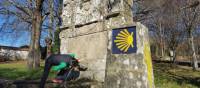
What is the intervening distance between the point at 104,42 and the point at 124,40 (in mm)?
1114

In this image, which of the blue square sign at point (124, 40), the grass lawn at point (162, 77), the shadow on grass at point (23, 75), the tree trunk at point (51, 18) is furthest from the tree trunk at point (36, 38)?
the blue square sign at point (124, 40)

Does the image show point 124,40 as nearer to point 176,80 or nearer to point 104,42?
point 104,42

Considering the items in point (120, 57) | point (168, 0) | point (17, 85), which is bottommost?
Result: point (17, 85)

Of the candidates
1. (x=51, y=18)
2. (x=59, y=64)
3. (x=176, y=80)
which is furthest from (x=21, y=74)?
(x=51, y=18)

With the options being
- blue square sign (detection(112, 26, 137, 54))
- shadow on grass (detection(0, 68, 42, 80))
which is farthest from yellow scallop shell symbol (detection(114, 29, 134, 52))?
shadow on grass (detection(0, 68, 42, 80))

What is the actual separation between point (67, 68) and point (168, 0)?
11.4 m

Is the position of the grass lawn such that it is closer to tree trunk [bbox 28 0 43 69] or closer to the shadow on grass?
the shadow on grass

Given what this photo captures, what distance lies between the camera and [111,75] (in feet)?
13.4

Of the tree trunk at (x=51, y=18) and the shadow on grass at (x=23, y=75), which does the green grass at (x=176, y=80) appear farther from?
the tree trunk at (x=51, y=18)

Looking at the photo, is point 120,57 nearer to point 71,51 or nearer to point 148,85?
point 148,85

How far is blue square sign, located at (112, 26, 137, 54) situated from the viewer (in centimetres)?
385

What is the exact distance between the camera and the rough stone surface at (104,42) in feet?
12.3

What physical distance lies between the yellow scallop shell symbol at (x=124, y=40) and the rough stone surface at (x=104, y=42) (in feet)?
0.41

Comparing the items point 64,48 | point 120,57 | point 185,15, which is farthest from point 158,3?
point 120,57
